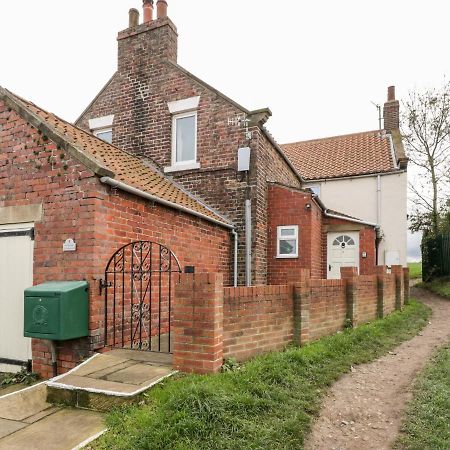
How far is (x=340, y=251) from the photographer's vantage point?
14.7m

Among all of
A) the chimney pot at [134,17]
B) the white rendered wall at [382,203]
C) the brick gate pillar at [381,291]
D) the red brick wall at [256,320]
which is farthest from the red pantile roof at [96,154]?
the white rendered wall at [382,203]

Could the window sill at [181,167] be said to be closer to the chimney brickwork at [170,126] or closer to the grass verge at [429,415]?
the chimney brickwork at [170,126]

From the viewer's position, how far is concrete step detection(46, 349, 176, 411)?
4449mm

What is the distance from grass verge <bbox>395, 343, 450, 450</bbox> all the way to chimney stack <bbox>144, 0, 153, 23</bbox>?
38.6 feet

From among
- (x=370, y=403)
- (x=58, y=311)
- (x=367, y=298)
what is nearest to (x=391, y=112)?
(x=367, y=298)

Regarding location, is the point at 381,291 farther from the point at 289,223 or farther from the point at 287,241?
the point at 289,223

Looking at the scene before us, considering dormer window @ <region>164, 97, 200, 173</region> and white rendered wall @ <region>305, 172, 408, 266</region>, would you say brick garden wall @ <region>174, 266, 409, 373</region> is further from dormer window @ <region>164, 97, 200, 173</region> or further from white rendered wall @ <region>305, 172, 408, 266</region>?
white rendered wall @ <region>305, 172, 408, 266</region>

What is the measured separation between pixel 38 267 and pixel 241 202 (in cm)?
563

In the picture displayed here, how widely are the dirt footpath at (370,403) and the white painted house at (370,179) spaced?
26.1ft

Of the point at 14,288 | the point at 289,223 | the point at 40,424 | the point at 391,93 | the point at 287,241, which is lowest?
the point at 40,424

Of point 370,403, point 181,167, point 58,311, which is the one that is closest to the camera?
point 370,403

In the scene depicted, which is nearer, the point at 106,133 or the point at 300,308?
the point at 300,308

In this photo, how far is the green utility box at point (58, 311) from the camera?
5426 millimetres

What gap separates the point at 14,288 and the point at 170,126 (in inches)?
263
